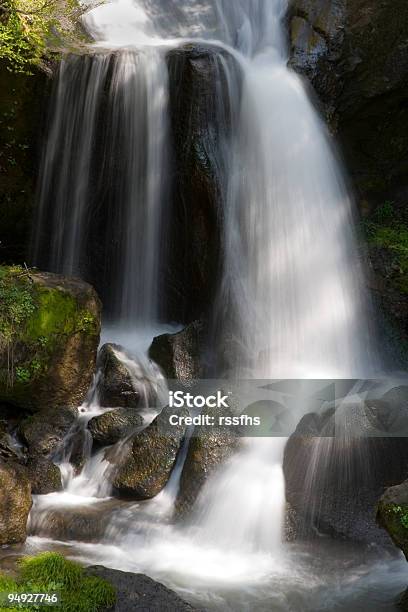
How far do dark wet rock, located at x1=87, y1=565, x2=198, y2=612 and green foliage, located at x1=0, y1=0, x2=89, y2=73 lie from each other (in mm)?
6983

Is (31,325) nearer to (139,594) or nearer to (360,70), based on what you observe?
(139,594)

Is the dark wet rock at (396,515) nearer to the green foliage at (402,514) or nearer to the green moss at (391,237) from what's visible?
the green foliage at (402,514)

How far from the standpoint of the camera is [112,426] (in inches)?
274

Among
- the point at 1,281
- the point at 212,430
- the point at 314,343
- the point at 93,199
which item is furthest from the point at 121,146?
the point at 212,430

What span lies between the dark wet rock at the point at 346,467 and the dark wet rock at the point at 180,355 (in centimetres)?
252

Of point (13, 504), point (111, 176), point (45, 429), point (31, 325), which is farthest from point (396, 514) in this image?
point (111, 176)

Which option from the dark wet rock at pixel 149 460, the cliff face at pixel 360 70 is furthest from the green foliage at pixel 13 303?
the cliff face at pixel 360 70

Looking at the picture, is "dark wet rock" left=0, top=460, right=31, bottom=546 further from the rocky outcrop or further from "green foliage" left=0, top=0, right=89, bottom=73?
"green foliage" left=0, top=0, right=89, bottom=73

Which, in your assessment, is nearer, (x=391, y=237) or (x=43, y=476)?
(x=43, y=476)

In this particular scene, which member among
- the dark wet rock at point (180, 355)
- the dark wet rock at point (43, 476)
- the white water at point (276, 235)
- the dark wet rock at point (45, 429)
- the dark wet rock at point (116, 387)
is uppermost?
the white water at point (276, 235)

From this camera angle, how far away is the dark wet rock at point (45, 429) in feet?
22.4

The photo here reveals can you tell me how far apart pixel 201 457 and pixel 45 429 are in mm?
1947

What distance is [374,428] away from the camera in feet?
19.8

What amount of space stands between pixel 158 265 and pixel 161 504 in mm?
4791
